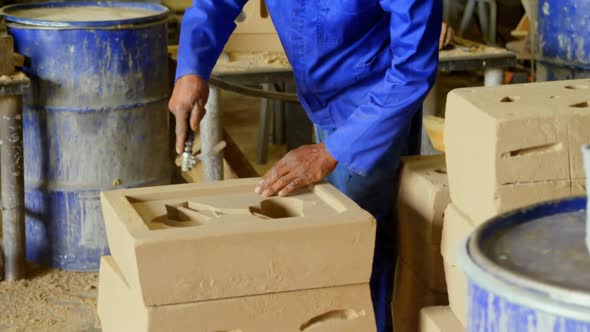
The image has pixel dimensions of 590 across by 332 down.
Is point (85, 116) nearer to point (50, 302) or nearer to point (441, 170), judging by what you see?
point (50, 302)

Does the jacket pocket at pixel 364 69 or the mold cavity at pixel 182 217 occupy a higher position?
the jacket pocket at pixel 364 69

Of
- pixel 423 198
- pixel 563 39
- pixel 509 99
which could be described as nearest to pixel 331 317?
pixel 423 198

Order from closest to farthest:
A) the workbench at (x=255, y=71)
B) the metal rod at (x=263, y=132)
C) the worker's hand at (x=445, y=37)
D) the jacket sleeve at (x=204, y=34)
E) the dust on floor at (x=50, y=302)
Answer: the jacket sleeve at (x=204, y=34)
the dust on floor at (x=50, y=302)
the workbench at (x=255, y=71)
the worker's hand at (x=445, y=37)
the metal rod at (x=263, y=132)

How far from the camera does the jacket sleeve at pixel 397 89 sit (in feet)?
7.92

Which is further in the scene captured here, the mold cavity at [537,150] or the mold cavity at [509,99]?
the mold cavity at [509,99]

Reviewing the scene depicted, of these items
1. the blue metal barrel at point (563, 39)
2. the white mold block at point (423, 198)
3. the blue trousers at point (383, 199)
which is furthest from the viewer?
the blue metal barrel at point (563, 39)

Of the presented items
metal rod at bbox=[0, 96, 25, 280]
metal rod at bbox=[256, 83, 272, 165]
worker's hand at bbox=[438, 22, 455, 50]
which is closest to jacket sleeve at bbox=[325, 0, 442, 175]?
metal rod at bbox=[0, 96, 25, 280]

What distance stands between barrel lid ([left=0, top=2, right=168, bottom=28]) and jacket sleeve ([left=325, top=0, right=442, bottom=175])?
69.6 inches

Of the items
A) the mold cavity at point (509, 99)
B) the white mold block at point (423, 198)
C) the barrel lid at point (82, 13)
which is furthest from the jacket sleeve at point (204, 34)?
the barrel lid at point (82, 13)

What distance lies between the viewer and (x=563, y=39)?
470 centimetres

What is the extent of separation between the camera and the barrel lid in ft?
12.8

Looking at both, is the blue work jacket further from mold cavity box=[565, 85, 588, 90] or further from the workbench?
the workbench

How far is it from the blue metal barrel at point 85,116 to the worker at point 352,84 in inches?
45.8

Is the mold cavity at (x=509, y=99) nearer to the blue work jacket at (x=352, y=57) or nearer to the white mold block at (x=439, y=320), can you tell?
the blue work jacket at (x=352, y=57)
